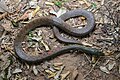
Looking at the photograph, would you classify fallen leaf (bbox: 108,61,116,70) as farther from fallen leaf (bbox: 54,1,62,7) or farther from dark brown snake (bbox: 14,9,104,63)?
fallen leaf (bbox: 54,1,62,7)

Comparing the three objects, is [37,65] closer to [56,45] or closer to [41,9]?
[56,45]

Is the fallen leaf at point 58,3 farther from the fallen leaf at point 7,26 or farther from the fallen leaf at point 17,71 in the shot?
the fallen leaf at point 17,71

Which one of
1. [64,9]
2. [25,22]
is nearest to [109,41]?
[64,9]

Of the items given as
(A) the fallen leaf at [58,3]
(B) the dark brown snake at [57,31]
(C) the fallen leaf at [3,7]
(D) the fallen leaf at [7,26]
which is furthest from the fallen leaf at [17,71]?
(A) the fallen leaf at [58,3]

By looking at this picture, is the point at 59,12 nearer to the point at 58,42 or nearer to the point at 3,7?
the point at 58,42

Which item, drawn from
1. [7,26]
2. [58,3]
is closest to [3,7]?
[7,26]

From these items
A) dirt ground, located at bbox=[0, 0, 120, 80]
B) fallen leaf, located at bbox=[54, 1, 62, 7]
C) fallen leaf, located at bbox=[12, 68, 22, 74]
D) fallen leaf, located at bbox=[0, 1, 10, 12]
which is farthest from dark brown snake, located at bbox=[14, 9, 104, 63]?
fallen leaf, located at bbox=[0, 1, 10, 12]
